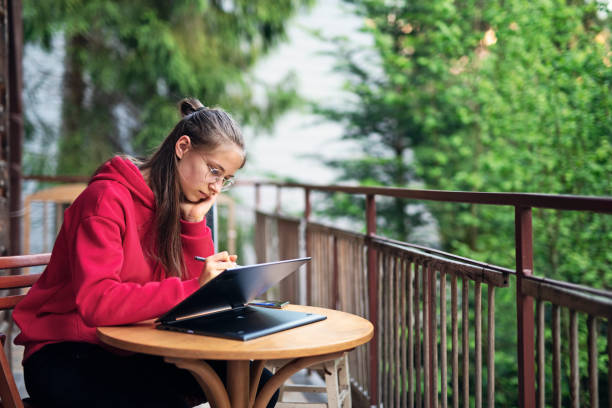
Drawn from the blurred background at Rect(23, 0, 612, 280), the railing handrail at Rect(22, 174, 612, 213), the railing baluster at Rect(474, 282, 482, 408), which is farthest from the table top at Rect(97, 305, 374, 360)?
the blurred background at Rect(23, 0, 612, 280)

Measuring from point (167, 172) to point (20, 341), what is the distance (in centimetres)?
57

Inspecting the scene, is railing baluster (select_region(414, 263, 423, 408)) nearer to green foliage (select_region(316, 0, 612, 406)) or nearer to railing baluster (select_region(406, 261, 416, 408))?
railing baluster (select_region(406, 261, 416, 408))

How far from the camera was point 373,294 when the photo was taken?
94.9 inches

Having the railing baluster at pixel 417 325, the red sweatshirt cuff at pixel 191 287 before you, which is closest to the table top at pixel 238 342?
the red sweatshirt cuff at pixel 191 287

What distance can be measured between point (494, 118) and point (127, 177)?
25.6 feet

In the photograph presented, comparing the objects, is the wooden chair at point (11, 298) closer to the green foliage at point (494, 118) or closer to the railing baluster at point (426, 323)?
the railing baluster at point (426, 323)

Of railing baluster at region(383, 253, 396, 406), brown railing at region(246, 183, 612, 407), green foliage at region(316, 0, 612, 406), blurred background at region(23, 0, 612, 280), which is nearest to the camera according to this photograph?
brown railing at region(246, 183, 612, 407)

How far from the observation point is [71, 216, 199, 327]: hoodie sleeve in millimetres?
1319

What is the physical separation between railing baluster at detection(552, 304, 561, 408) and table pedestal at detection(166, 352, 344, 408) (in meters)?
0.48

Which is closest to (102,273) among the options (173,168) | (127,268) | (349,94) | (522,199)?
(127,268)

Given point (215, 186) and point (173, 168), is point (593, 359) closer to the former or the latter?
point (215, 186)

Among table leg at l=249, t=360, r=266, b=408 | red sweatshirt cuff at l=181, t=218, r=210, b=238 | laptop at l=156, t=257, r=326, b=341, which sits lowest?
table leg at l=249, t=360, r=266, b=408

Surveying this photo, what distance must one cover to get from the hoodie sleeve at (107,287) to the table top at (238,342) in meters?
0.04

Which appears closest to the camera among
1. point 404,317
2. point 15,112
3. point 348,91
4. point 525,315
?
point 525,315
